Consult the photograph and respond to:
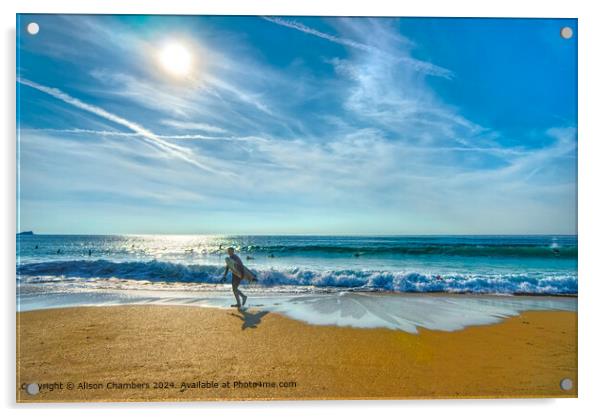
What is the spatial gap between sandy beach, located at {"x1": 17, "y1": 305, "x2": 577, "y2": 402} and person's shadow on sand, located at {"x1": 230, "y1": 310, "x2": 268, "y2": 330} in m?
0.02

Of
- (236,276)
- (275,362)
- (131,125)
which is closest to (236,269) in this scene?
(236,276)

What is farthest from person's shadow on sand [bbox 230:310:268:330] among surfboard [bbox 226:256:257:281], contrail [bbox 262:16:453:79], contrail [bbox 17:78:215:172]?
contrail [bbox 262:16:453:79]

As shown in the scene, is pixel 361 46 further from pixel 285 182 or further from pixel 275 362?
pixel 275 362

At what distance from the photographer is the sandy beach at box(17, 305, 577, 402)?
2.10 meters

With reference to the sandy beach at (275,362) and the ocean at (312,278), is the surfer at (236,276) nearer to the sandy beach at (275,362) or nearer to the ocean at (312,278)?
the ocean at (312,278)

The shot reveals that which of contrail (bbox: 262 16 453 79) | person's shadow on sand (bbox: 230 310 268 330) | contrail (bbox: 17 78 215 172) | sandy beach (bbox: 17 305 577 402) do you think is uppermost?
contrail (bbox: 262 16 453 79)

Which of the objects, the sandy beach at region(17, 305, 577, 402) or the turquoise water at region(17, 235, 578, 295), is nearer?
the sandy beach at region(17, 305, 577, 402)

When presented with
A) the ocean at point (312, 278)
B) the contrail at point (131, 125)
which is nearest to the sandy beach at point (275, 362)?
the ocean at point (312, 278)

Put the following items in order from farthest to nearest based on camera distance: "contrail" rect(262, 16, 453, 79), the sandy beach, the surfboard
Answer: the surfboard → "contrail" rect(262, 16, 453, 79) → the sandy beach

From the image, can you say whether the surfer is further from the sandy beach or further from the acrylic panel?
the sandy beach

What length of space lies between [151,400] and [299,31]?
2.83 metres

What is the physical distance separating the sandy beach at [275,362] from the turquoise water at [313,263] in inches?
17.4

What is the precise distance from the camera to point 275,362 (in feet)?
7.12
